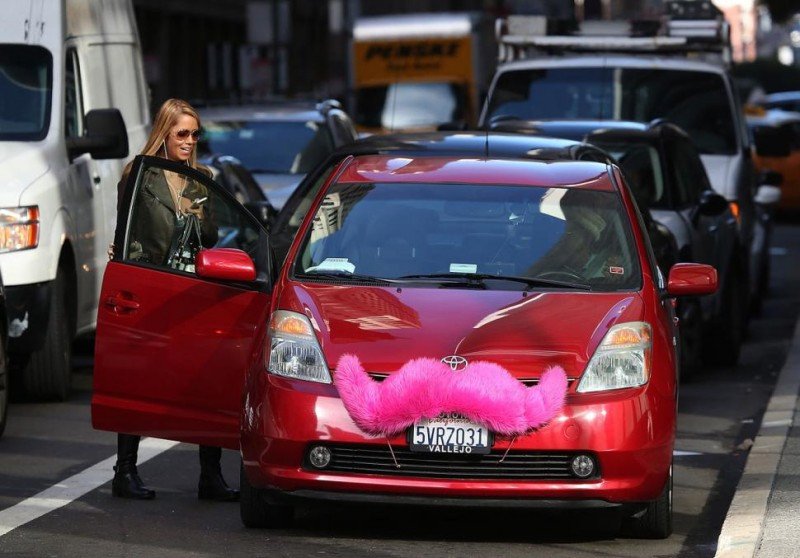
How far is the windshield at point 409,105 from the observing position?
3072 centimetres

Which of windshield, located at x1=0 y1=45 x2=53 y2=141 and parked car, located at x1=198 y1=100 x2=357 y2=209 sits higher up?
windshield, located at x1=0 y1=45 x2=53 y2=141

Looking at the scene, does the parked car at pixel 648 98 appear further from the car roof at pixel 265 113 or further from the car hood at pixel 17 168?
the car hood at pixel 17 168

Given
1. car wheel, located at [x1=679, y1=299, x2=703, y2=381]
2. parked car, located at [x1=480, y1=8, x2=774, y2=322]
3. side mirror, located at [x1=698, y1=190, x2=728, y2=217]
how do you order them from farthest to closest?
parked car, located at [x1=480, y1=8, x2=774, y2=322] → car wheel, located at [x1=679, y1=299, x2=703, y2=381] → side mirror, located at [x1=698, y1=190, x2=728, y2=217]

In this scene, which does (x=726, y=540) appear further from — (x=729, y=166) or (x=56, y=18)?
(x=729, y=166)

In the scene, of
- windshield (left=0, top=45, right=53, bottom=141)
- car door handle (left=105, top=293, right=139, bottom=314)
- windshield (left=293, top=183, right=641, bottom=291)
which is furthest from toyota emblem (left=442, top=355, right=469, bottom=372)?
windshield (left=0, top=45, right=53, bottom=141)

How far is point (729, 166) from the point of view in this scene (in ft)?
52.6

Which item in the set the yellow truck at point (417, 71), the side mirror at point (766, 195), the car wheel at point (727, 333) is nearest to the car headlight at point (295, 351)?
the car wheel at point (727, 333)

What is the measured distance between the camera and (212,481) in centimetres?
873

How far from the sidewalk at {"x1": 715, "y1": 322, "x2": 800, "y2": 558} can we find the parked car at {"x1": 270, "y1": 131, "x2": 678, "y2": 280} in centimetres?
127

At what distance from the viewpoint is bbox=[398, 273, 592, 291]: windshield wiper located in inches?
314

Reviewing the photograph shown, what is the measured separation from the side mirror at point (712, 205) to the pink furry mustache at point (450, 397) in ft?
18.8

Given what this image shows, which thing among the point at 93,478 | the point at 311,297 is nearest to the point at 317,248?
the point at 311,297

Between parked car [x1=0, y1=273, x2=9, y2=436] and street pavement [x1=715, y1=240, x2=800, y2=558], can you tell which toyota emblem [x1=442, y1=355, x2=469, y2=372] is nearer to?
street pavement [x1=715, y1=240, x2=800, y2=558]

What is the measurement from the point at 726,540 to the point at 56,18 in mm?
6771
